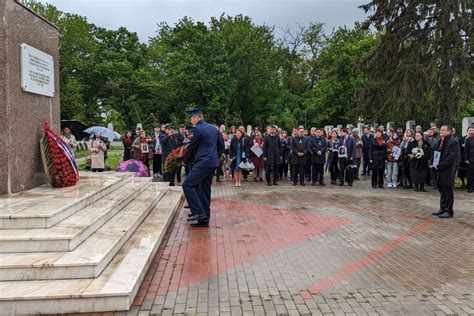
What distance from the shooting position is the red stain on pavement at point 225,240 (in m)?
5.19

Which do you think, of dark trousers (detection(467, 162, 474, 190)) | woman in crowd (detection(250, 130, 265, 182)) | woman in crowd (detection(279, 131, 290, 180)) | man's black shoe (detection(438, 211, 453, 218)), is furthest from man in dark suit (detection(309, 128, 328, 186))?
man's black shoe (detection(438, 211, 453, 218))

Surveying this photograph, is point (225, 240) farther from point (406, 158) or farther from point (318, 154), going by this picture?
point (406, 158)

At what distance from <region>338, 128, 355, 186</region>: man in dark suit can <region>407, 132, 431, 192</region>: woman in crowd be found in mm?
1818

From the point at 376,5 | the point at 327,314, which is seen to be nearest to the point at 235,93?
the point at 376,5

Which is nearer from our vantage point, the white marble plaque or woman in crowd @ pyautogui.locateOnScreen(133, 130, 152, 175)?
the white marble plaque

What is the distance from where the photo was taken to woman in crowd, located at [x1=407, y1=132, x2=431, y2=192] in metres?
12.9

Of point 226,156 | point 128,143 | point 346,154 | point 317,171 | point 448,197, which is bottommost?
point 448,197

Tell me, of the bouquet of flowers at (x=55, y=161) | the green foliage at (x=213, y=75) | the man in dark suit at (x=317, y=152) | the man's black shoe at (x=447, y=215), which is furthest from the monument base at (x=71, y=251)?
the green foliage at (x=213, y=75)

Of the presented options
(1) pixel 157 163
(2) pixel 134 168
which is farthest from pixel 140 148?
(2) pixel 134 168

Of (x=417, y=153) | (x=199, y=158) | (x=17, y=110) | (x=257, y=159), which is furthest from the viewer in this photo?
(x=257, y=159)

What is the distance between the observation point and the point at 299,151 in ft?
46.7

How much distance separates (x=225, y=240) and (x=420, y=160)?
842 centimetres

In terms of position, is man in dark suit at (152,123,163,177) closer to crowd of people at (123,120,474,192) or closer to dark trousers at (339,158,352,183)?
crowd of people at (123,120,474,192)

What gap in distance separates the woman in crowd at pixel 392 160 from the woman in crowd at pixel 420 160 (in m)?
0.55
